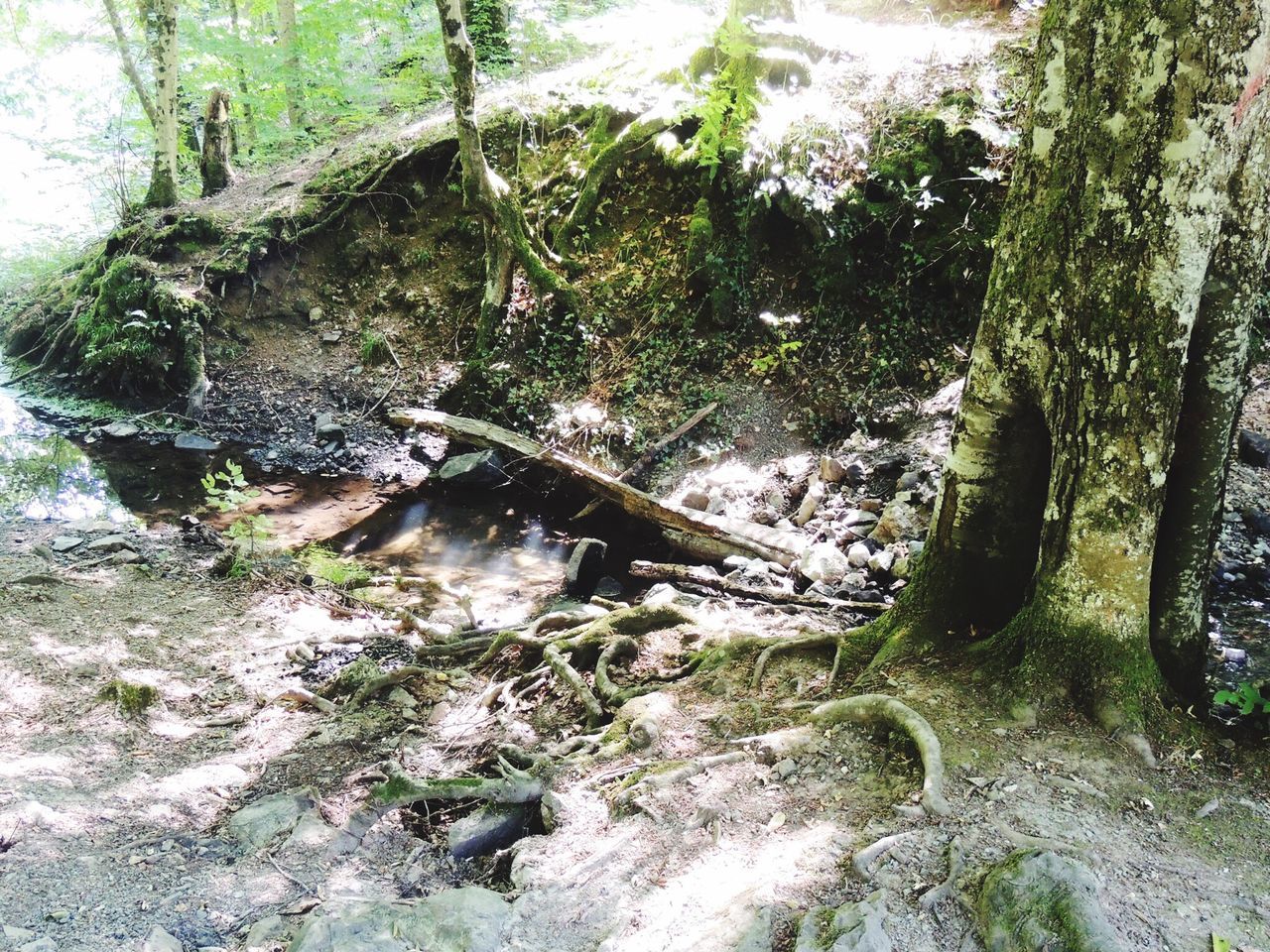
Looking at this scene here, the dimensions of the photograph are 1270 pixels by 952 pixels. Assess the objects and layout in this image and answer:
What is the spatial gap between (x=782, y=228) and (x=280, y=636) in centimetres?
777

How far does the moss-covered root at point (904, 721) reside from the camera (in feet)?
9.43

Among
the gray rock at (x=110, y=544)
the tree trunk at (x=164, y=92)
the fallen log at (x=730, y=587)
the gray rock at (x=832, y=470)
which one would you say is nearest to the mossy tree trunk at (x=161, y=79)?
the tree trunk at (x=164, y=92)

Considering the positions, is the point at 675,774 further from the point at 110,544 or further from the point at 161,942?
the point at 110,544

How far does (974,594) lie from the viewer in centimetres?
377

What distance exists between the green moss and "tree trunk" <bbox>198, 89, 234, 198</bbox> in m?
13.7

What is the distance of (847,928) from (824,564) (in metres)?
4.44

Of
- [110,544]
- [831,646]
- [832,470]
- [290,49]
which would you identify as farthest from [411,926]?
[290,49]

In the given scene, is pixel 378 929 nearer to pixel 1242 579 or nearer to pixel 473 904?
pixel 473 904

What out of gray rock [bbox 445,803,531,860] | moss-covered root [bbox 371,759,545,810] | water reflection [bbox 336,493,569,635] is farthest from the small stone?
gray rock [bbox 445,803,531,860]

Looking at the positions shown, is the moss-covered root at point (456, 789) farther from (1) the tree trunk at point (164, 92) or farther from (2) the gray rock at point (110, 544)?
(1) the tree trunk at point (164, 92)

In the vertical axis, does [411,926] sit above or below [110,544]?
above

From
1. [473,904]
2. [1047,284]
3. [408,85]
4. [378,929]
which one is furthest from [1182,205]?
[408,85]

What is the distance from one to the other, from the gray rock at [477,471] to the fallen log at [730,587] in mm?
2933

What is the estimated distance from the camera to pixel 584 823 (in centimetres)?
Answer: 339
